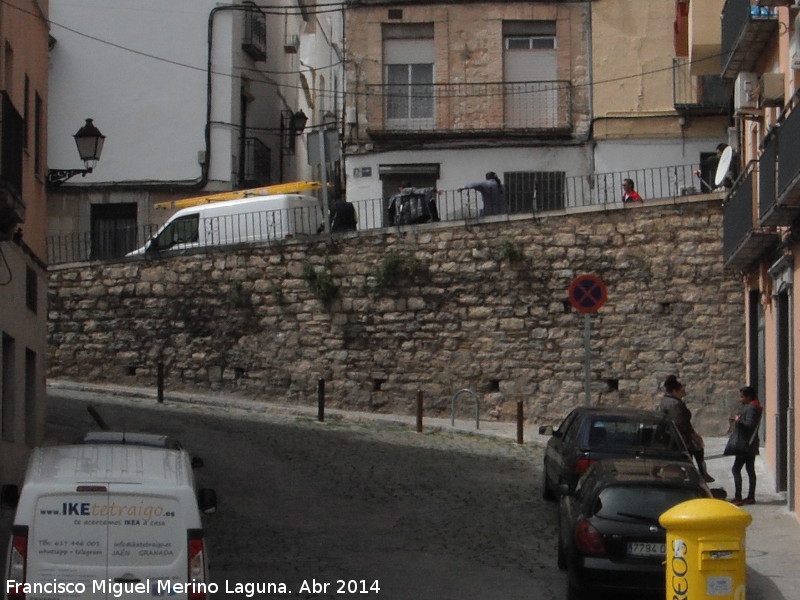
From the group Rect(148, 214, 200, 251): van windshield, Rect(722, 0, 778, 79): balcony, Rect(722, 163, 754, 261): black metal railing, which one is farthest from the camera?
Rect(148, 214, 200, 251): van windshield

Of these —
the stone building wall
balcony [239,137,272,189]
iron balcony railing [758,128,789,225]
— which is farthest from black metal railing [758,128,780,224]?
balcony [239,137,272,189]

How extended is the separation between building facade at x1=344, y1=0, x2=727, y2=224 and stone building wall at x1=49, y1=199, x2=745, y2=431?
3799mm

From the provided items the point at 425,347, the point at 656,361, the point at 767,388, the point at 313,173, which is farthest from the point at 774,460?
the point at 313,173

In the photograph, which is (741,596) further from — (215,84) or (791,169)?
(215,84)

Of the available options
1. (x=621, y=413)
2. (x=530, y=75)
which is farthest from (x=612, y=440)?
(x=530, y=75)

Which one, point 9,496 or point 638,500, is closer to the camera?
point 9,496

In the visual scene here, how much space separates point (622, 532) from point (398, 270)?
43.7 feet

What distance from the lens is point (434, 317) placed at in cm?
2434

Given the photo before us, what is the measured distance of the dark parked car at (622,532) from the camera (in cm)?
1148

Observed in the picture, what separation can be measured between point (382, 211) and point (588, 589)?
17155 mm

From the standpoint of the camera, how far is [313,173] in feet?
123

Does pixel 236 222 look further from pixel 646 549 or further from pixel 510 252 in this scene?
pixel 646 549

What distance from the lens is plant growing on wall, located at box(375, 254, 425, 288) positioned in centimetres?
2441

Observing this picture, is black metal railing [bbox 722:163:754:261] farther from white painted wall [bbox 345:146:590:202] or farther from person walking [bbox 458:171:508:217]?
white painted wall [bbox 345:146:590:202]
